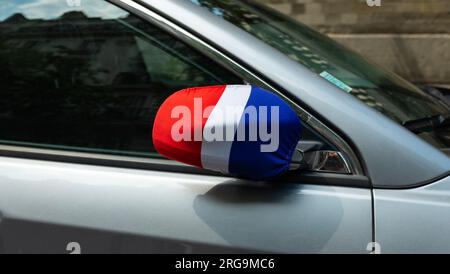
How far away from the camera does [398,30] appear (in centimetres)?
636

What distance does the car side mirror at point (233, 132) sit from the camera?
1396 mm

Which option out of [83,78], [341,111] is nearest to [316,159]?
[341,111]

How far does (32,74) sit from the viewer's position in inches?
70.6

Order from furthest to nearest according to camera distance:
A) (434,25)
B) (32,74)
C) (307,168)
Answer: (434,25) → (32,74) → (307,168)

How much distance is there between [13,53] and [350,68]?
3.85 feet

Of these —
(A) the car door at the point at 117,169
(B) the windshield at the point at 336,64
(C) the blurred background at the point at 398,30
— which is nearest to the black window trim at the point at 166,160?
(A) the car door at the point at 117,169

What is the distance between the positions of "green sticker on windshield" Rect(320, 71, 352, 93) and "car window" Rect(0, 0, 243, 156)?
365 millimetres

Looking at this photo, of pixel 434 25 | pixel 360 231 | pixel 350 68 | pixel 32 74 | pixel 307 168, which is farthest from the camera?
pixel 434 25

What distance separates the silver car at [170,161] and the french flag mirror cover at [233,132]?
0.11 m

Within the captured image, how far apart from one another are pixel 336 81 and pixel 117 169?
2.34ft

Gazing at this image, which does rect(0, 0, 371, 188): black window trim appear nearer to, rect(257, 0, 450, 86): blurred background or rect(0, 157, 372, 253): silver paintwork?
rect(0, 157, 372, 253): silver paintwork
